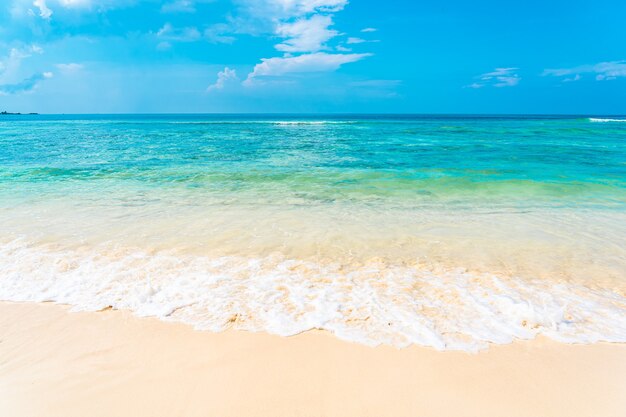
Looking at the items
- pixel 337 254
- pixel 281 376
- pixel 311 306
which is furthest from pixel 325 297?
pixel 337 254

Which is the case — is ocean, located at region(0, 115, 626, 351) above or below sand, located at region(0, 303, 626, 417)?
above

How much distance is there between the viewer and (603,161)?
19.4 metres

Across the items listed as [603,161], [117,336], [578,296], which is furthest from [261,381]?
[603,161]

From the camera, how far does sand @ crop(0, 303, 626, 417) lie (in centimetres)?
326

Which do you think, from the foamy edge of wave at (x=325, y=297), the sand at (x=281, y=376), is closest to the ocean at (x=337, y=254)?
the foamy edge of wave at (x=325, y=297)

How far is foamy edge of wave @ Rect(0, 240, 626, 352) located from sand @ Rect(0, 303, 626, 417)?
25cm

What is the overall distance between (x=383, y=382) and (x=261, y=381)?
48.7 inches

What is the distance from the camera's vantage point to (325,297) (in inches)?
201

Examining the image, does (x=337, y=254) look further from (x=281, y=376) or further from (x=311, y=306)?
(x=281, y=376)

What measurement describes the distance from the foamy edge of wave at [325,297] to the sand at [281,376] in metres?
0.25

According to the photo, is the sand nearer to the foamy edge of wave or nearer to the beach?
the beach

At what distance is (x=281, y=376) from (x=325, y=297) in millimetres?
1603

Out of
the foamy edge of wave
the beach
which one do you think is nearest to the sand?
the beach

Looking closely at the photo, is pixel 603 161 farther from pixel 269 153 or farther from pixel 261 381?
pixel 261 381
